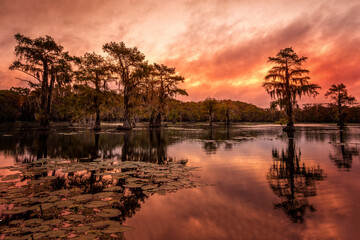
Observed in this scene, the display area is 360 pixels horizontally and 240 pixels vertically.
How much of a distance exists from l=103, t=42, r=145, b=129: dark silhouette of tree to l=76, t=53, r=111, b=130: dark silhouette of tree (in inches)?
90.4

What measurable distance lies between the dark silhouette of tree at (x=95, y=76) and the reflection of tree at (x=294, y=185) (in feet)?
110

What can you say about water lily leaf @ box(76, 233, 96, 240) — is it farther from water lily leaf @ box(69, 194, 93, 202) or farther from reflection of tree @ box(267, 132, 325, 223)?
reflection of tree @ box(267, 132, 325, 223)

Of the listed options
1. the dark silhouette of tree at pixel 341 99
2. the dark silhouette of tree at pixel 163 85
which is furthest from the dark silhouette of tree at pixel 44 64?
the dark silhouette of tree at pixel 341 99

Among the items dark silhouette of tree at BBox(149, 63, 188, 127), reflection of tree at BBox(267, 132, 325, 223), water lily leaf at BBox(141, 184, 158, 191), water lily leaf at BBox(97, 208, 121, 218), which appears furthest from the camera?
dark silhouette of tree at BBox(149, 63, 188, 127)

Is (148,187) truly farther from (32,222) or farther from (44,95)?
(44,95)

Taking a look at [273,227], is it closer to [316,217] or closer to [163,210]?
[316,217]

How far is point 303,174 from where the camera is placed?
705cm

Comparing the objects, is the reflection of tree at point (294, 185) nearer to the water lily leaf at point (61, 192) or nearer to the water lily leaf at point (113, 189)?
the water lily leaf at point (113, 189)

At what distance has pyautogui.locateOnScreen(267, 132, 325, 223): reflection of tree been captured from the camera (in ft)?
13.5

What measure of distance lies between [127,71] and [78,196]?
33156mm

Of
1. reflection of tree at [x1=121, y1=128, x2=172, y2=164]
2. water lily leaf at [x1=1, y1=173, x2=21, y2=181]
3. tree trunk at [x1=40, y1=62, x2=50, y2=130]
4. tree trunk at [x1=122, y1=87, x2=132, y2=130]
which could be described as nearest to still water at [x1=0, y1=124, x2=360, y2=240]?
water lily leaf at [x1=1, y1=173, x2=21, y2=181]

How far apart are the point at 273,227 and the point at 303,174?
4700 millimetres

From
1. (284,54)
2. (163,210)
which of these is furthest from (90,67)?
(163,210)

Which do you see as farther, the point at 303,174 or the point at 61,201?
the point at 303,174
